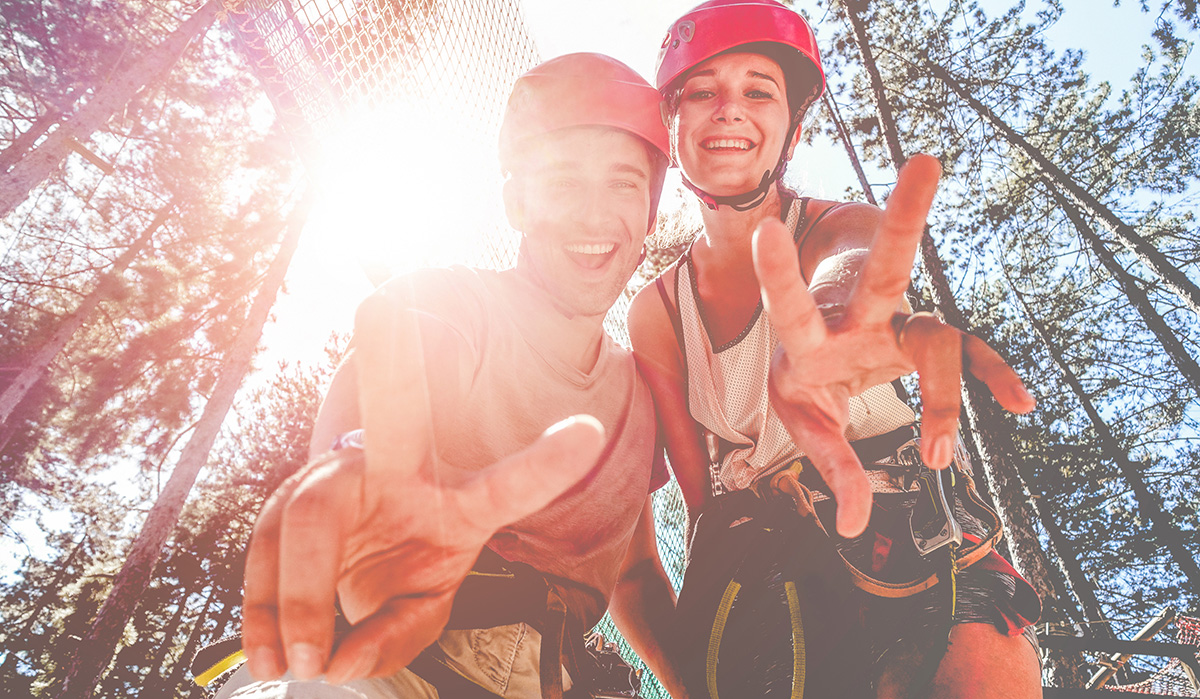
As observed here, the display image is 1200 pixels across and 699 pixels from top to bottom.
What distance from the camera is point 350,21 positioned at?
362cm

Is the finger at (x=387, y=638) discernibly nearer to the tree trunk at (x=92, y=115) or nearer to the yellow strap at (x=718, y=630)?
the yellow strap at (x=718, y=630)

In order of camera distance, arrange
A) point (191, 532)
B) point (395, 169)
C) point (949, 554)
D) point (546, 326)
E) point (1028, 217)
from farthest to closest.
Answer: point (191, 532) → point (1028, 217) → point (395, 169) → point (546, 326) → point (949, 554)

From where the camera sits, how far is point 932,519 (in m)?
2.04

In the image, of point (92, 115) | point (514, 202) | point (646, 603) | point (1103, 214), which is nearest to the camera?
point (514, 202)

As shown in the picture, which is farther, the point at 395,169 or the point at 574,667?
the point at 395,169

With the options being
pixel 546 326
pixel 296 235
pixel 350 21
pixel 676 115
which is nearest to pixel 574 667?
pixel 546 326

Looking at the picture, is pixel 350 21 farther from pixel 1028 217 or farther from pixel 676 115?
pixel 1028 217

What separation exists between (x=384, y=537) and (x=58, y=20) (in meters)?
17.2

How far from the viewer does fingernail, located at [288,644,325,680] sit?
99cm

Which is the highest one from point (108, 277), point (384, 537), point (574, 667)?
point (108, 277)

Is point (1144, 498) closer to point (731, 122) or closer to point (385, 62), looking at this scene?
point (731, 122)

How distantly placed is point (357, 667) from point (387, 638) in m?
0.07

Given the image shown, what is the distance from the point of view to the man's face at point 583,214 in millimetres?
2395

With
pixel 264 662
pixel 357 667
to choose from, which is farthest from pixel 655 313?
pixel 264 662
